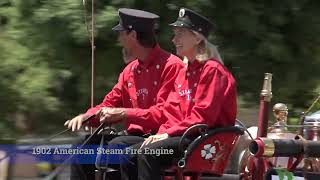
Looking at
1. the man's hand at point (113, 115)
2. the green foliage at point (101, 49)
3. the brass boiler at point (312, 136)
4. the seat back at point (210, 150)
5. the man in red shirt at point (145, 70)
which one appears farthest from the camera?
the green foliage at point (101, 49)

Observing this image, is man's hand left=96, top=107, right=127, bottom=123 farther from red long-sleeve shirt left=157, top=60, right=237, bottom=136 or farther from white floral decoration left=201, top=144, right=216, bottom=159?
white floral decoration left=201, top=144, right=216, bottom=159

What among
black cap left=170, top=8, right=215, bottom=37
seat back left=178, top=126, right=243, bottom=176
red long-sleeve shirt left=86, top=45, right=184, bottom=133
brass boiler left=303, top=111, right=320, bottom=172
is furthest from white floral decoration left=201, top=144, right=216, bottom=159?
brass boiler left=303, top=111, right=320, bottom=172

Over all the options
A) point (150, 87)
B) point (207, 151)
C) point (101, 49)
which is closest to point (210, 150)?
point (207, 151)

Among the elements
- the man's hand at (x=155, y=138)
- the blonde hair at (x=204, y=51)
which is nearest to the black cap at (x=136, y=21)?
the blonde hair at (x=204, y=51)

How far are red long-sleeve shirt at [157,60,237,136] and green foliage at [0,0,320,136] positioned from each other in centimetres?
119

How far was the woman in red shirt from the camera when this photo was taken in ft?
13.4

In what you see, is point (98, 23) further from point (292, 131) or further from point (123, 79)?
point (292, 131)

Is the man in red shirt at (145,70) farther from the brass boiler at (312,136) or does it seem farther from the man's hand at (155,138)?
the brass boiler at (312,136)

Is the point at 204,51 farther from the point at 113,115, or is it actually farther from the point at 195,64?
the point at 113,115

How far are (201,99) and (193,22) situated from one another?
506 millimetres

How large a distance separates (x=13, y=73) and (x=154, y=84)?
1.65 metres

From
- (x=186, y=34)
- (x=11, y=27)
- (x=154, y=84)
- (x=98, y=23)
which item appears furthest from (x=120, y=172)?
(x=11, y=27)

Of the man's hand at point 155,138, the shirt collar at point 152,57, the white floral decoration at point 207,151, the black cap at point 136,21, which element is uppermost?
the black cap at point 136,21

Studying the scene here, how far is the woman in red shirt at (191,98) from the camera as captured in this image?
408 centimetres
